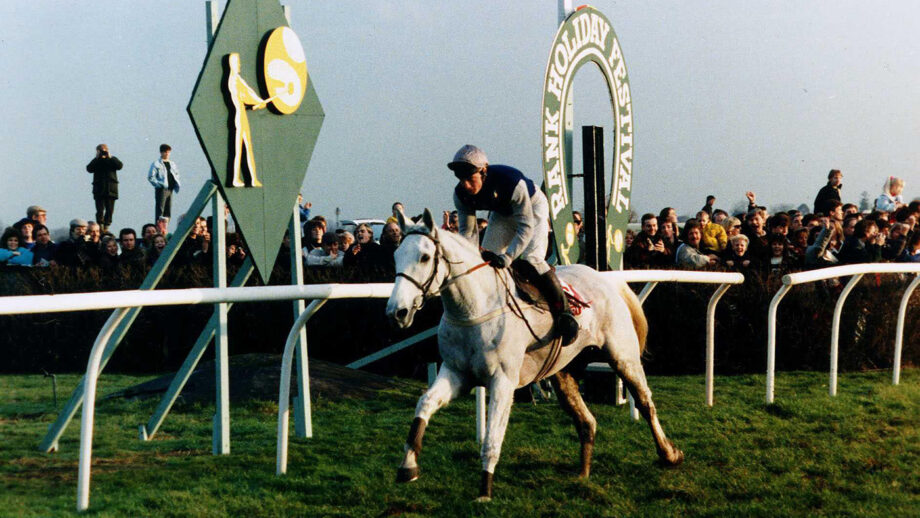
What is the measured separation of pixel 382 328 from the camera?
9.73m

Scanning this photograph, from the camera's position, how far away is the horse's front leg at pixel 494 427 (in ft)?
15.5

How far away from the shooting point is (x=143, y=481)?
4766mm

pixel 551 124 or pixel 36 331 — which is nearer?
pixel 551 124

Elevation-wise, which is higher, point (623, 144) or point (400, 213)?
point (623, 144)

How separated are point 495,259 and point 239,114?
5.33ft

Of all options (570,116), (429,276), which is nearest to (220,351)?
(429,276)

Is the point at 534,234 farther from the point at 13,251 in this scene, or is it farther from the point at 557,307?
the point at 13,251

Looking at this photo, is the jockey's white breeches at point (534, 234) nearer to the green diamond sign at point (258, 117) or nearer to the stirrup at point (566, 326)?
the stirrup at point (566, 326)

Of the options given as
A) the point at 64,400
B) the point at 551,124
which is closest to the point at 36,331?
the point at 64,400

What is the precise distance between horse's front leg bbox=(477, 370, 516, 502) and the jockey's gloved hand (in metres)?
0.49

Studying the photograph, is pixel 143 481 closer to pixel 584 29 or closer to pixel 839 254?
pixel 584 29

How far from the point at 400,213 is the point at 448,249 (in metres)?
0.26

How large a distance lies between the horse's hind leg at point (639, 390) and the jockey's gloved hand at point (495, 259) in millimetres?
942

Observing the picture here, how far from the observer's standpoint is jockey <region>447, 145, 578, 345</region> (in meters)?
5.13
